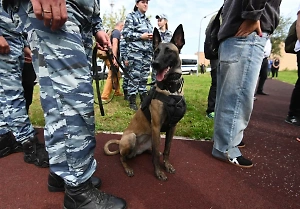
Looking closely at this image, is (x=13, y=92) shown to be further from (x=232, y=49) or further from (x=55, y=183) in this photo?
(x=232, y=49)

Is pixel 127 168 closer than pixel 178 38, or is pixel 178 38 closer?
pixel 127 168

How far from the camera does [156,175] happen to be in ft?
7.28

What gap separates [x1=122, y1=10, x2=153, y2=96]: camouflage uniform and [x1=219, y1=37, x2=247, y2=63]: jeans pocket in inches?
107

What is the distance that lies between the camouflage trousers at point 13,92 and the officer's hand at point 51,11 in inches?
54.4

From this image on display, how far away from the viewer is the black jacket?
2.03 meters

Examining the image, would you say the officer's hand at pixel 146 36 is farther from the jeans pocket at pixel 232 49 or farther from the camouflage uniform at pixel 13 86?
A: the camouflage uniform at pixel 13 86

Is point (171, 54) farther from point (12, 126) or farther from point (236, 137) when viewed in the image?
point (12, 126)

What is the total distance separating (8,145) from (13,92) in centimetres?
71

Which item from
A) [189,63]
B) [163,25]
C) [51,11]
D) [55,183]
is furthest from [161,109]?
[189,63]

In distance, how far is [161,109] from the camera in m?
2.21

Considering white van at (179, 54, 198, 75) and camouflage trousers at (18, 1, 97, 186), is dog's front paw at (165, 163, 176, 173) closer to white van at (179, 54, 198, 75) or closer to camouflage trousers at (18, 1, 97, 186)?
camouflage trousers at (18, 1, 97, 186)

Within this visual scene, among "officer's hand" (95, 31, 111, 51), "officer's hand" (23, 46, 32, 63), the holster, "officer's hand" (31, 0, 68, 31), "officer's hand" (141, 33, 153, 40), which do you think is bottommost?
"officer's hand" (23, 46, 32, 63)

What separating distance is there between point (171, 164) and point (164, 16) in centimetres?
495

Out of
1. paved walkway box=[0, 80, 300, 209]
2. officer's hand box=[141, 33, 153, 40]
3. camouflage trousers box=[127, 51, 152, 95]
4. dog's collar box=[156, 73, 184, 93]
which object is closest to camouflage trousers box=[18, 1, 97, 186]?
paved walkway box=[0, 80, 300, 209]
